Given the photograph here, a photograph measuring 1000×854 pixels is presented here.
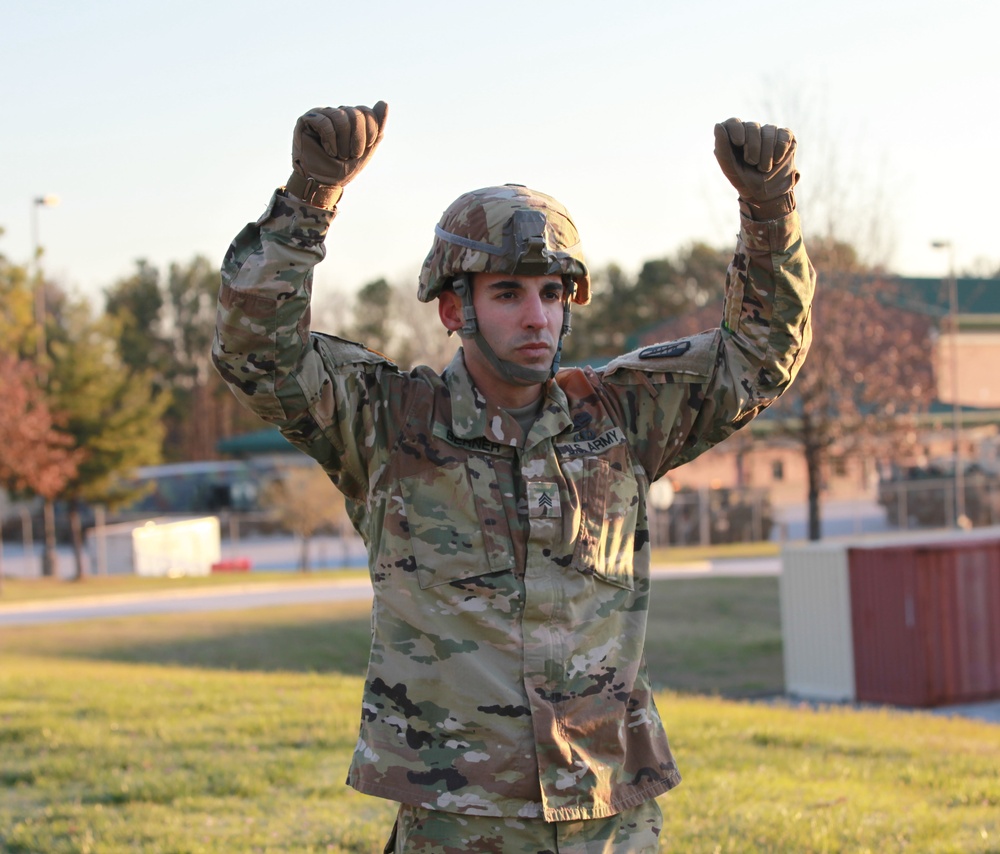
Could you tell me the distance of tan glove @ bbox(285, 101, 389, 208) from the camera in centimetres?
296

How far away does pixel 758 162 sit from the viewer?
3.17 metres

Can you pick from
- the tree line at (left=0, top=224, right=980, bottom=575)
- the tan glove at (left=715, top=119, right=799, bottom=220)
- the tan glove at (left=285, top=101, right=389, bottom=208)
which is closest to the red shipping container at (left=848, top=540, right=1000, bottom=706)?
the tree line at (left=0, top=224, right=980, bottom=575)

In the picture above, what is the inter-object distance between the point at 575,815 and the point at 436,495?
0.81m

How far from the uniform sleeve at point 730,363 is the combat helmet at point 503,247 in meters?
0.26

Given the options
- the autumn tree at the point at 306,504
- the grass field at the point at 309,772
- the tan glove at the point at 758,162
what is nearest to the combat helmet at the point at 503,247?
the tan glove at the point at 758,162

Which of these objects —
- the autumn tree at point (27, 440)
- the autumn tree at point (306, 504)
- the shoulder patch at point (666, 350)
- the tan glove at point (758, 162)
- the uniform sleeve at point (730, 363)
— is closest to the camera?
the tan glove at point (758, 162)

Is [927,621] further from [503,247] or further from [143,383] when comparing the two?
[143,383]

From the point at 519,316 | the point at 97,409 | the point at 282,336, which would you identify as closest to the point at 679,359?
the point at 519,316

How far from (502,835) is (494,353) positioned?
1129 mm

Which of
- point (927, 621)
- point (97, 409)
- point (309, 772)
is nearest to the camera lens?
point (309, 772)

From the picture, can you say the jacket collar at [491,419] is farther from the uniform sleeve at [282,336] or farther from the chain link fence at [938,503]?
the chain link fence at [938,503]

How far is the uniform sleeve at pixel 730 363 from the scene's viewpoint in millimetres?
3346

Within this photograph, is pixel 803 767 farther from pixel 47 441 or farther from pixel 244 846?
pixel 47 441

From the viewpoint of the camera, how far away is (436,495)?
322cm
